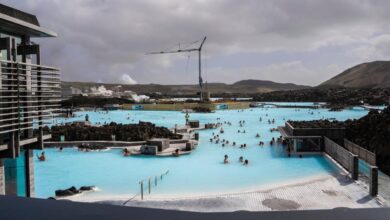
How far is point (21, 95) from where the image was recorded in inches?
251

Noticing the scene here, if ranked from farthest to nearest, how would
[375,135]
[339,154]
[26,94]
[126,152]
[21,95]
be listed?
[126,152] → [375,135] → [339,154] → [26,94] → [21,95]

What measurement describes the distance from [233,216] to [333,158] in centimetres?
1795

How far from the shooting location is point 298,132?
819 inches

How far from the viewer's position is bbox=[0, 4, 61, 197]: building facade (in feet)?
19.7

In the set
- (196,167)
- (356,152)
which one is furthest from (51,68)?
(356,152)

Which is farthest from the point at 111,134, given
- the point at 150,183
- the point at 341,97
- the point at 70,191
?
the point at 341,97

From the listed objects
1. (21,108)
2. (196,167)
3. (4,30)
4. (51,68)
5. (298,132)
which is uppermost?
(4,30)

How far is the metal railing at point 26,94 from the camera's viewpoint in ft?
19.4

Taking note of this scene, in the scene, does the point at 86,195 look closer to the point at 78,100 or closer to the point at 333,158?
the point at 333,158

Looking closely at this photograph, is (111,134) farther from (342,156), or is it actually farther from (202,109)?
(202,109)

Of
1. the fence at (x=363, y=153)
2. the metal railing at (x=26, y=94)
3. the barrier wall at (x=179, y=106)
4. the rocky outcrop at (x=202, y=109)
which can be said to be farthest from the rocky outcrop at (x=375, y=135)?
the barrier wall at (x=179, y=106)

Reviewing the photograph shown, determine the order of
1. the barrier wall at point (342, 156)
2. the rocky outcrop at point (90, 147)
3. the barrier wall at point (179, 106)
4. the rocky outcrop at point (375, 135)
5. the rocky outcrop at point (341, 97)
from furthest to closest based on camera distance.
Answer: the rocky outcrop at point (341, 97), the barrier wall at point (179, 106), the rocky outcrop at point (90, 147), the rocky outcrop at point (375, 135), the barrier wall at point (342, 156)

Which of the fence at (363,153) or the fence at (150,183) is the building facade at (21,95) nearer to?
the fence at (150,183)

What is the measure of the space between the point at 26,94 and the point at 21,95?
0.17 meters
